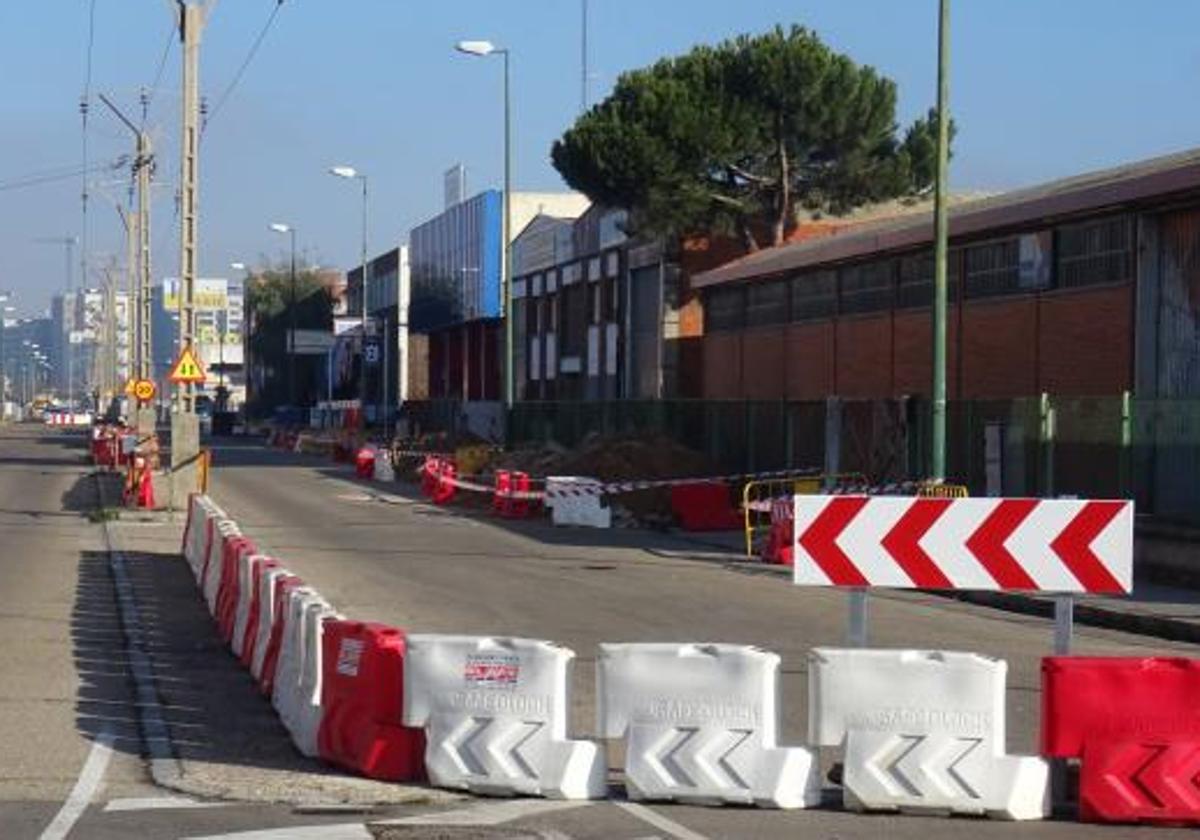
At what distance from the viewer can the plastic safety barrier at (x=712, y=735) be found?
356 inches

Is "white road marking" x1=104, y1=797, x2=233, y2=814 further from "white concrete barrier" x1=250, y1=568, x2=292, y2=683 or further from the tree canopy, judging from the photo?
the tree canopy

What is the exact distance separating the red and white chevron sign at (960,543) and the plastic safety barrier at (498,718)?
62.6 inches

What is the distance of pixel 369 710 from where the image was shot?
9.80 m

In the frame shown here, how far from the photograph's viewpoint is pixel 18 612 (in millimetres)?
17688

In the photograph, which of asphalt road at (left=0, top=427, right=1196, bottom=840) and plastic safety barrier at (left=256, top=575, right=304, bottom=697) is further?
plastic safety barrier at (left=256, top=575, right=304, bottom=697)

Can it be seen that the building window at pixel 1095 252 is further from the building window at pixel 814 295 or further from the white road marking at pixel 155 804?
the white road marking at pixel 155 804

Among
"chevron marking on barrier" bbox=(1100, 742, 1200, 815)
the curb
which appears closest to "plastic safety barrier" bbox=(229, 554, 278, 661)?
the curb

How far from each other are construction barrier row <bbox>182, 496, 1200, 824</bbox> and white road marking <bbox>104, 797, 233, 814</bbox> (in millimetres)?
985

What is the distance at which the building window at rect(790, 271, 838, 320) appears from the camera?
43969 millimetres

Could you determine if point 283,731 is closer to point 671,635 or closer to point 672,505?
point 671,635

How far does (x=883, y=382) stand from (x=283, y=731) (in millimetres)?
30581

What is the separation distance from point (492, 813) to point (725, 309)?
44.0 m

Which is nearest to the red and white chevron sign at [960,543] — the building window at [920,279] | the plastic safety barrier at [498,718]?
the plastic safety barrier at [498,718]

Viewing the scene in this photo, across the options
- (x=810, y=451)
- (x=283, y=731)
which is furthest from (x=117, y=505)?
(x=283, y=731)
